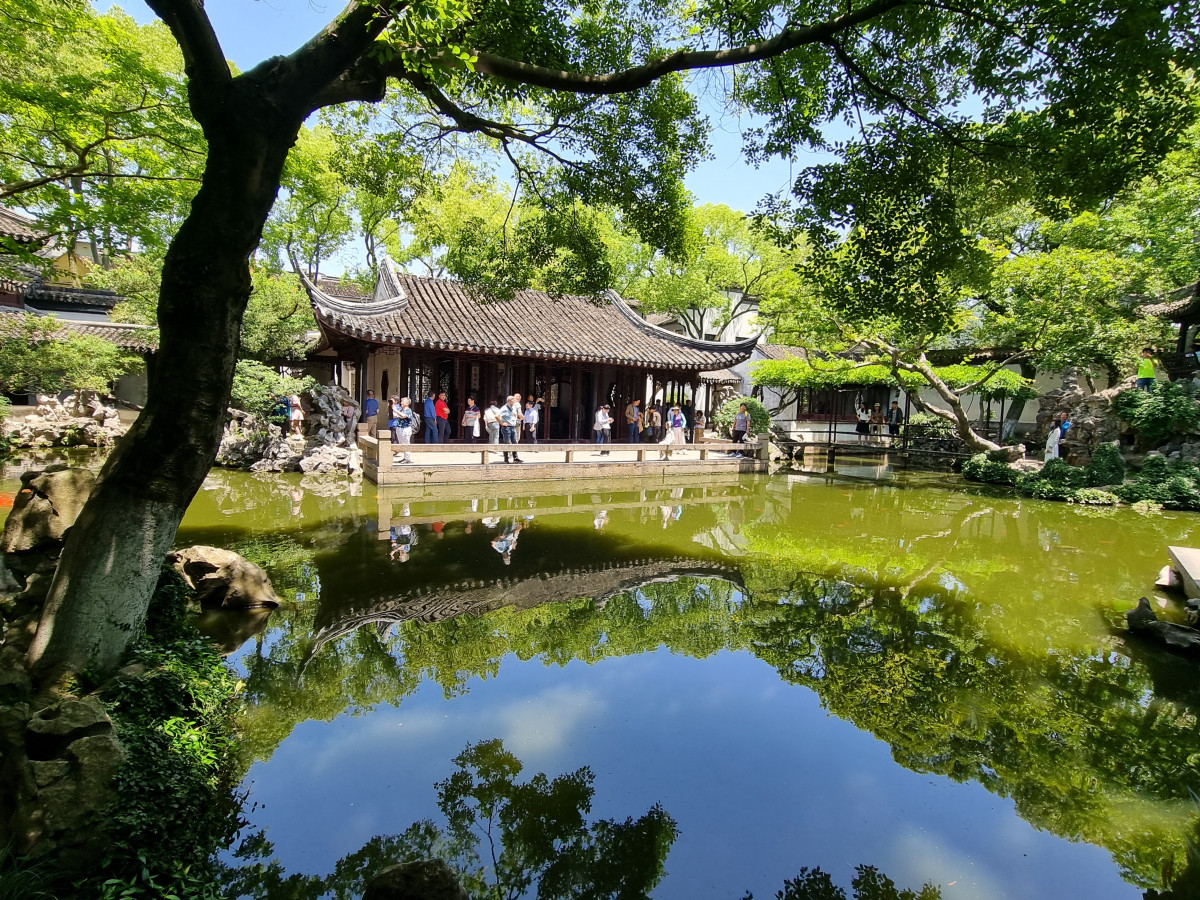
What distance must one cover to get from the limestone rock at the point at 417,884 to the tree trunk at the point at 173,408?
7.17 ft

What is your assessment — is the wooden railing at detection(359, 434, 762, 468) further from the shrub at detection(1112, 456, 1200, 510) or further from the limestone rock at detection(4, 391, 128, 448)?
the shrub at detection(1112, 456, 1200, 510)

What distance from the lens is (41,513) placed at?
4285 millimetres

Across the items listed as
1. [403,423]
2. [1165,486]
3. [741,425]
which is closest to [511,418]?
[403,423]

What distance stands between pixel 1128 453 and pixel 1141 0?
15.0 meters

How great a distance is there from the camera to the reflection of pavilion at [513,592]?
5754mm

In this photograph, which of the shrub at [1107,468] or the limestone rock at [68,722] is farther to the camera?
the shrub at [1107,468]

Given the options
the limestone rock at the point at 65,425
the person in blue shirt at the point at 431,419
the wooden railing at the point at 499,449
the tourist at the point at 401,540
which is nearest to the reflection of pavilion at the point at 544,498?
the tourist at the point at 401,540

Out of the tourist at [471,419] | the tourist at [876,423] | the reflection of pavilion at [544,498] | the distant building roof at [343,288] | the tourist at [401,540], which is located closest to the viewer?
the tourist at [401,540]

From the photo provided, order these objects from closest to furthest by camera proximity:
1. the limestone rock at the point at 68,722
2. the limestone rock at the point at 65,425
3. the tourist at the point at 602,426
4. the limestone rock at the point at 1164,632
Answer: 1. the limestone rock at the point at 68,722
2. the limestone rock at the point at 1164,632
3. the limestone rock at the point at 65,425
4. the tourist at the point at 602,426

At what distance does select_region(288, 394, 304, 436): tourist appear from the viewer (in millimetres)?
14312

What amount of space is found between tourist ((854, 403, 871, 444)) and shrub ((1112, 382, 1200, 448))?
29.1 feet

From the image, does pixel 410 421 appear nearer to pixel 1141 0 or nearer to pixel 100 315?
pixel 1141 0

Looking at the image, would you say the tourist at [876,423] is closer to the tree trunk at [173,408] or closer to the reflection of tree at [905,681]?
the reflection of tree at [905,681]

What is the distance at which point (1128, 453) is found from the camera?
14.7 metres
